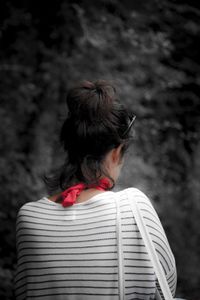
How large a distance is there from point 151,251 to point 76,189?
1.07ft

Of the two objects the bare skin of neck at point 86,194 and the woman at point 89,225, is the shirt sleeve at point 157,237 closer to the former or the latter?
the woman at point 89,225

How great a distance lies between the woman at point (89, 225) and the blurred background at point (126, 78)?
9.58ft

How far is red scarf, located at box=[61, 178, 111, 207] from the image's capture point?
1.48 m

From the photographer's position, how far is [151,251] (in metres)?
1.37

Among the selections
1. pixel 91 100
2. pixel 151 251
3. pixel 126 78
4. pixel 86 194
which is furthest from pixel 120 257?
pixel 126 78

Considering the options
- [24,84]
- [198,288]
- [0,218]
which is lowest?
[198,288]

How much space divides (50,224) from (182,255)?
3128 mm

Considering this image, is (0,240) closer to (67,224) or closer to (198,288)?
(198,288)

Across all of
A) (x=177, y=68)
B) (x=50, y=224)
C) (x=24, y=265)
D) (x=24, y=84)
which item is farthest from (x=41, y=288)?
(x=177, y=68)

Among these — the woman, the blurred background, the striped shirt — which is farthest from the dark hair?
the blurred background

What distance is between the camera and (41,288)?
4.85ft

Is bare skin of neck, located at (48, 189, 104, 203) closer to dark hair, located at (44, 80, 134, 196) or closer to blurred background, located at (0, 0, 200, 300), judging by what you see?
dark hair, located at (44, 80, 134, 196)

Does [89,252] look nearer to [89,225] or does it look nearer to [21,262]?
[89,225]

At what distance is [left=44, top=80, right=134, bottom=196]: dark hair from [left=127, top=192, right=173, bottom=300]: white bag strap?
0.18 metres
